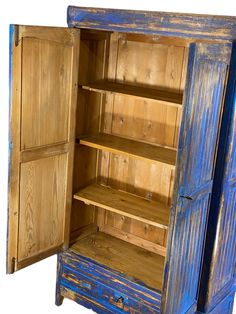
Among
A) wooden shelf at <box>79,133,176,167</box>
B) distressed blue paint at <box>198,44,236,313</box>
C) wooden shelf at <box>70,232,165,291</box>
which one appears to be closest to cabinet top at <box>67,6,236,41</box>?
distressed blue paint at <box>198,44,236,313</box>

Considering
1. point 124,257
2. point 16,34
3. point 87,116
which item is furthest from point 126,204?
point 16,34

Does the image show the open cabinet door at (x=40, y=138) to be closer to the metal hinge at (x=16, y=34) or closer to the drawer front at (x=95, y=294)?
the metal hinge at (x=16, y=34)

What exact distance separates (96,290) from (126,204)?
68 centimetres

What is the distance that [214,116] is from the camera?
2.85 m

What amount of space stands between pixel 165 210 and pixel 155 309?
0.72m

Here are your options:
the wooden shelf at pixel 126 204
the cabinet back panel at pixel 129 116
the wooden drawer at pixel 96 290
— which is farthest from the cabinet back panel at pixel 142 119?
the wooden drawer at pixel 96 290

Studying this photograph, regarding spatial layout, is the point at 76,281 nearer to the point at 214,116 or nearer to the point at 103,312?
the point at 103,312

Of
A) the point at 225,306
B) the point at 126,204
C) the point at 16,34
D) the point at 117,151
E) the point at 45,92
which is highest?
the point at 16,34

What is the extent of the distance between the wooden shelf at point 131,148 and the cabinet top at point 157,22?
84 cm

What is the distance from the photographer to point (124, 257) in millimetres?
3678

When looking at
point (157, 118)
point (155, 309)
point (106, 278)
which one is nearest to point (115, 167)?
point (157, 118)

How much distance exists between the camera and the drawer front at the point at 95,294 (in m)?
3.36

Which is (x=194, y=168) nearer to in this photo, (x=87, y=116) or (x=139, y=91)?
(x=139, y=91)

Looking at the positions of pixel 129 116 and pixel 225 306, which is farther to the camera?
pixel 129 116
